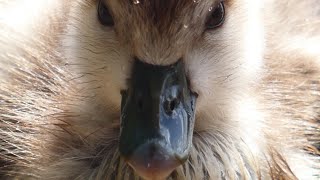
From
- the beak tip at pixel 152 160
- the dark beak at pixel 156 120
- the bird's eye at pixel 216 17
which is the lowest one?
the beak tip at pixel 152 160

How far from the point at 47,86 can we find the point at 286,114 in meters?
0.60

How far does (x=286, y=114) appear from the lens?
6.72 ft

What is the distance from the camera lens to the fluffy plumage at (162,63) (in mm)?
1724

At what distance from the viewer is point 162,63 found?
1661 mm

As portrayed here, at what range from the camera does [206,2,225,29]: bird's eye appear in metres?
1.78

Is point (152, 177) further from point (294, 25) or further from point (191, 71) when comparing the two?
point (294, 25)

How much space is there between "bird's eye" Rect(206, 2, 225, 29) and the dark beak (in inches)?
5.7

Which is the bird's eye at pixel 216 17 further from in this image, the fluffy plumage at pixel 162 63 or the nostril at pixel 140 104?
the nostril at pixel 140 104

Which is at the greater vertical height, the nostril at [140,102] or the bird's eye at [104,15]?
the bird's eye at [104,15]

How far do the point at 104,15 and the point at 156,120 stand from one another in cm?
34

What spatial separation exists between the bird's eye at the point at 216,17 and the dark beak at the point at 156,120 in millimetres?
145

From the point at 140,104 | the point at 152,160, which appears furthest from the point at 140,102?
the point at 152,160

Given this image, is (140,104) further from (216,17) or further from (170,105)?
(216,17)

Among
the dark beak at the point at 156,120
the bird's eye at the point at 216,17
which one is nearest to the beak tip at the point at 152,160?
the dark beak at the point at 156,120
